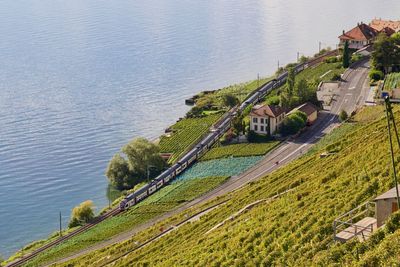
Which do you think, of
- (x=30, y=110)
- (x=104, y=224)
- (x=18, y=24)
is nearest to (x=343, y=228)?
(x=104, y=224)

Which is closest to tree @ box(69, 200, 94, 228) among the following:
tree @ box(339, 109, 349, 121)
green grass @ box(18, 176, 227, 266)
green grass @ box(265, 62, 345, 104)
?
green grass @ box(18, 176, 227, 266)

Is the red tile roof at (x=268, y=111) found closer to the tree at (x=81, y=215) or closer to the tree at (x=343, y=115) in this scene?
the tree at (x=343, y=115)

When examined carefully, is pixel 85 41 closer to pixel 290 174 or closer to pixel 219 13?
pixel 219 13

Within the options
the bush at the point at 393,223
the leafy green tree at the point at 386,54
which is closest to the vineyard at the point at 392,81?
the leafy green tree at the point at 386,54

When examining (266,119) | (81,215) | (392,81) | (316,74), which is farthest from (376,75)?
(81,215)

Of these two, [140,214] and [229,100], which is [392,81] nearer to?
[229,100]

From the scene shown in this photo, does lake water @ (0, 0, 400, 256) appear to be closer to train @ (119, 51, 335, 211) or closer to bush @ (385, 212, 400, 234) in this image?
train @ (119, 51, 335, 211)
